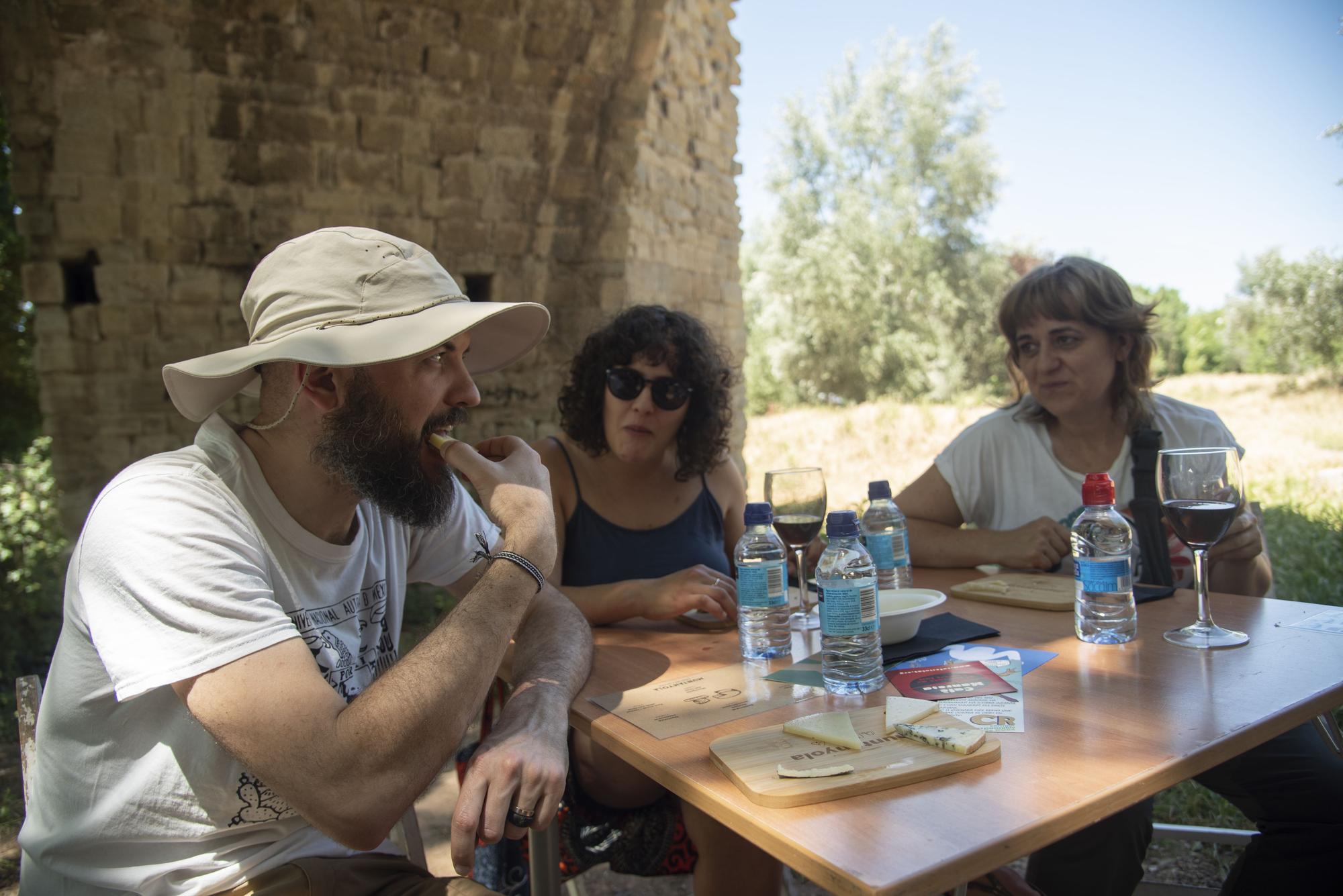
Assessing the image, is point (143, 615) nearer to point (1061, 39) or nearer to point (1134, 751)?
point (1134, 751)

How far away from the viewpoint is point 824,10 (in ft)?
89.0

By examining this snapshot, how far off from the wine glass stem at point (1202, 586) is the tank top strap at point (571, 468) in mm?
1583

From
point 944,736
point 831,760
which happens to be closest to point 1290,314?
point 944,736

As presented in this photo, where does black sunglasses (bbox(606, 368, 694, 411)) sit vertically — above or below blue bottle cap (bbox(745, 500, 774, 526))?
above

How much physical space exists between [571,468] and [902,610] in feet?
3.95

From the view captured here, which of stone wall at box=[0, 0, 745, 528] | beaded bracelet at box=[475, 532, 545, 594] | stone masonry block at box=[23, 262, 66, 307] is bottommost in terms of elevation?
beaded bracelet at box=[475, 532, 545, 594]

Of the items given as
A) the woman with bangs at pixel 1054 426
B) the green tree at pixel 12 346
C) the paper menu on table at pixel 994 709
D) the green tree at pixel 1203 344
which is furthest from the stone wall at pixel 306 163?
the green tree at pixel 1203 344

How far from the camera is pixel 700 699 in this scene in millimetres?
1531

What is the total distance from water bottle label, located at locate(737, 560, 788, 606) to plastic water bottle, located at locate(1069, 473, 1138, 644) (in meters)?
0.60

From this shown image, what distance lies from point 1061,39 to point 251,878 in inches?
1177

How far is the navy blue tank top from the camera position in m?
2.54

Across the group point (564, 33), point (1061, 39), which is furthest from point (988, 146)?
point (564, 33)

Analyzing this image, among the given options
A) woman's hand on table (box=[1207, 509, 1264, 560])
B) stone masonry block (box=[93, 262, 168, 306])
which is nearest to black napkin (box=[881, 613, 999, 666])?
woman's hand on table (box=[1207, 509, 1264, 560])

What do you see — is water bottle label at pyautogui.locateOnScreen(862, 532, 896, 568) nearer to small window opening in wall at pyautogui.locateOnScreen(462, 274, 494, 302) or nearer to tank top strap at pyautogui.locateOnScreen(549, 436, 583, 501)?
tank top strap at pyautogui.locateOnScreen(549, 436, 583, 501)
